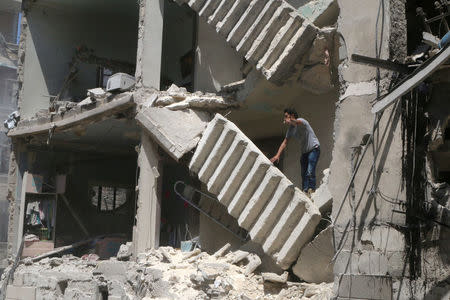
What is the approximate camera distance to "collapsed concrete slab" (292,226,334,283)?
8312 mm

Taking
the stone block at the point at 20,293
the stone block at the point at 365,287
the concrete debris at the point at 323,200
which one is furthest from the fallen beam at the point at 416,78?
the stone block at the point at 20,293

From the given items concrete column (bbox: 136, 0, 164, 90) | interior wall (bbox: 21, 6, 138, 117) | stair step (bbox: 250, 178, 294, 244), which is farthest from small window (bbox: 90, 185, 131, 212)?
stair step (bbox: 250, 178, 294, 244)

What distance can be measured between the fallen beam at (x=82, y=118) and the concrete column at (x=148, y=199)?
0.97 m

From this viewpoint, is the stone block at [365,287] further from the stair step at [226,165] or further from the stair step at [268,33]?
the stair step at [268,33]

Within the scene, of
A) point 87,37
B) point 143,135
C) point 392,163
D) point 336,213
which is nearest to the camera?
point 392,163

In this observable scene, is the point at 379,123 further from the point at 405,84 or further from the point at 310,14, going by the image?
the point at 310,14

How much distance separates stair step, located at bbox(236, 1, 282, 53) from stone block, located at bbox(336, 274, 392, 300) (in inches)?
220

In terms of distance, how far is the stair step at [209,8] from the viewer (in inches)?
456

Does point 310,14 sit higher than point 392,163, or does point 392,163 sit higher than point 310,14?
point 310,14

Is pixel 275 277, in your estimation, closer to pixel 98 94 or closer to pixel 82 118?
pixel 98 94

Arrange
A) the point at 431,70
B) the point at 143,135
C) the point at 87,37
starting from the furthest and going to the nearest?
the point at 87,37, the point at 143,135, the point at 431,70

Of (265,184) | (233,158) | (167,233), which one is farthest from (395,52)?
(167,233)

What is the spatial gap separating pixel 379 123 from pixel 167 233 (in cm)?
968

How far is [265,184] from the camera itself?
9.28m
